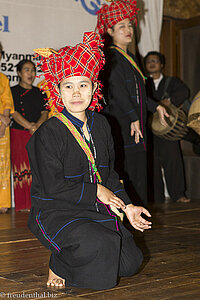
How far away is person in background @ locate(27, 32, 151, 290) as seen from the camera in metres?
1.85

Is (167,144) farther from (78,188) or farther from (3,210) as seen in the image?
(78,188)

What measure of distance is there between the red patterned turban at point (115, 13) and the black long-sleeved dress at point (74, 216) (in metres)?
1.51

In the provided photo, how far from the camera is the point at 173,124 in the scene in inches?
179

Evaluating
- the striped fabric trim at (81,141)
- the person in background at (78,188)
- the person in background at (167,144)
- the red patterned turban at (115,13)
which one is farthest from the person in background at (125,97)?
the person in background at (167,144)

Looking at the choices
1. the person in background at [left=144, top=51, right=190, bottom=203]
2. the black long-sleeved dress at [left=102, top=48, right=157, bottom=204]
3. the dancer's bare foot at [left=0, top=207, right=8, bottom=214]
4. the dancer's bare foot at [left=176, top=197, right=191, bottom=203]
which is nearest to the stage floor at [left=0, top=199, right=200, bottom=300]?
the black long-sleeved dress at [left=102, top=48, right=157, bottom=204]

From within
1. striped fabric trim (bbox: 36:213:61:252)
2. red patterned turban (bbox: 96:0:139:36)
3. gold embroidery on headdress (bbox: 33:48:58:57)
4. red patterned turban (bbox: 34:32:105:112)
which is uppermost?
red patterned turban (bbox: 96:0:139:36)

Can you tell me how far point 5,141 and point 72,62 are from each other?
2.67 metres

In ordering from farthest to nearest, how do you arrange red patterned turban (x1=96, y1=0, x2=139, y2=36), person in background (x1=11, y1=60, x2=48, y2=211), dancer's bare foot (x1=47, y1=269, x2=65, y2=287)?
1. person in background (x1=11, y1=60, x2=48, y2=211)
2. red patterned turban (x1=96, y1=0, x2=139, y2=36)
3. dancer's bare foot (x1=47, y1=269, x2=65, y2=287)

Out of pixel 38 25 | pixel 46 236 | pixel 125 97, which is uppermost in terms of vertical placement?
pixel 38 25

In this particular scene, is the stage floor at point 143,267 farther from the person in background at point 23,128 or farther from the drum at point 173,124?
the drum at point 173,124

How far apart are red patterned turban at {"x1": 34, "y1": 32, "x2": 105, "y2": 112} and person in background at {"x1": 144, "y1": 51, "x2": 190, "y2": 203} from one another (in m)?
3.06

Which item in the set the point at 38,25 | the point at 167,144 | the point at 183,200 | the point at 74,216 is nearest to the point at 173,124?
the point at 167,144

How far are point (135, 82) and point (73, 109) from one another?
1454 mm

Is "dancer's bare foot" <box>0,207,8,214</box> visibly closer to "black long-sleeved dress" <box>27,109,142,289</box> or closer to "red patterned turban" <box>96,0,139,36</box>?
"red patterned turban" <box>96,0,139,36</box>
